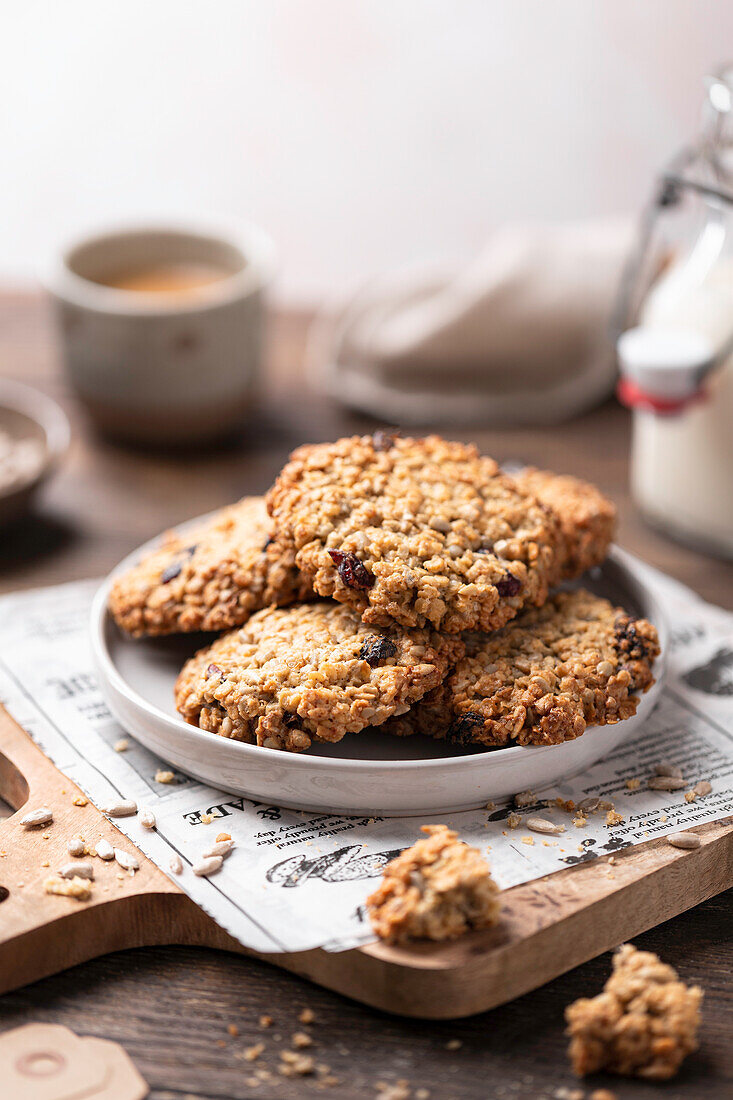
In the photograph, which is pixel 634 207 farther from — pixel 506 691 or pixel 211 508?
pixel 506 691

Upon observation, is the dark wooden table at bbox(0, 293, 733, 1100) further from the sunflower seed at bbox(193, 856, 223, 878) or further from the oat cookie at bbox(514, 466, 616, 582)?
the oat cookie at bbox(514, 466, 616, 582)

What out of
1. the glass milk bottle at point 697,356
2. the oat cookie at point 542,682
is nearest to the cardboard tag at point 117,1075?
the oat cookie at point 542,682

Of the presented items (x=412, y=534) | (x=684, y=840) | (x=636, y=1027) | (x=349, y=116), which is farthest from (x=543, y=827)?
(x=349, y=116)

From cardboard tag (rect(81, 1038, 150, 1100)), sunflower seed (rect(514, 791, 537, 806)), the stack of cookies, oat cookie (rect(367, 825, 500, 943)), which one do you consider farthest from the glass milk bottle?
cardboard tag (rect(81, 1038, 150, 1100))

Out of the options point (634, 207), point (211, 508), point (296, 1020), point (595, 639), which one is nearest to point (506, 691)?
point (595, 639)

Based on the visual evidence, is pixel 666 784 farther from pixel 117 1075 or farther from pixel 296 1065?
pixel 117 1075

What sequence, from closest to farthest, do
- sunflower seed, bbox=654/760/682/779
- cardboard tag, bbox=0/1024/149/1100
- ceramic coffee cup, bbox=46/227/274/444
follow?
cardboard tag, bbox=0/1024/149/1100, sunflower seed, bbox=654/760/682/779, ceramic coffee cup, bbox=46/227/274/444

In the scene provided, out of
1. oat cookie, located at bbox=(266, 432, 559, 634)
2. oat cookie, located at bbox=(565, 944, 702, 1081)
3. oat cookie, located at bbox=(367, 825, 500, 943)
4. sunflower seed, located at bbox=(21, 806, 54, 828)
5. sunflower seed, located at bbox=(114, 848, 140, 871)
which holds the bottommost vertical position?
oat cookie, located at bbox=(565, 944, 702, 1081)
